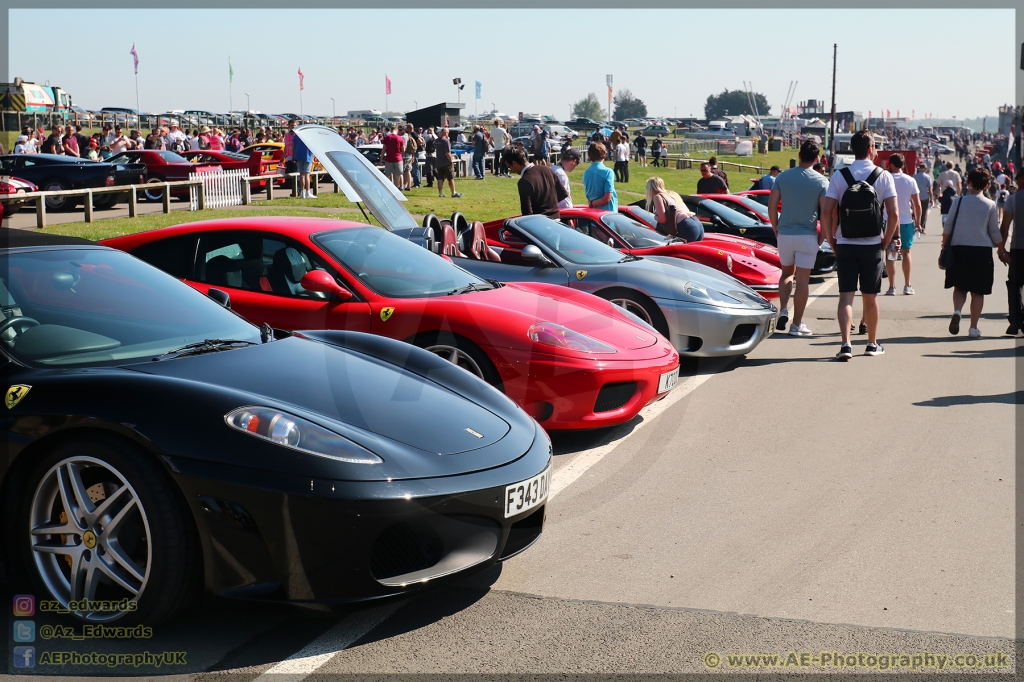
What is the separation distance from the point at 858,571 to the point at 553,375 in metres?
2.22

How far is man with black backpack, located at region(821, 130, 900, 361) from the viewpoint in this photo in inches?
342

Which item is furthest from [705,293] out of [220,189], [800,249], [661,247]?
[220,189]

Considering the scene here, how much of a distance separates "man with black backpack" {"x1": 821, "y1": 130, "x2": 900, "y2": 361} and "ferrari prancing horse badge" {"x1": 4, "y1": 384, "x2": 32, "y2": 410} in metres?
6.90

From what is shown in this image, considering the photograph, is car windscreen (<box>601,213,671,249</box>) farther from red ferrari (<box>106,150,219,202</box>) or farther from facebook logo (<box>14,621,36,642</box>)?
red ferrari (<box>106,150,219,202</box>)

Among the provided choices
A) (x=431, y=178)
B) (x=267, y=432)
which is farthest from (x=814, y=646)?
(x=431, y=178)

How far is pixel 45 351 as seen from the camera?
3.82m

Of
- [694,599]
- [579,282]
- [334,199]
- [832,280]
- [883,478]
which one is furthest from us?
[334,199]

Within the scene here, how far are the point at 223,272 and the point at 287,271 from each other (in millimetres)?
474

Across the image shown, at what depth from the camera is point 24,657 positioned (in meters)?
3.27

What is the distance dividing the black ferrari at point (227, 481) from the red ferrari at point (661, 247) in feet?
22.1

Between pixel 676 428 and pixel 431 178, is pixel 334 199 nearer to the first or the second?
pixel 431 178

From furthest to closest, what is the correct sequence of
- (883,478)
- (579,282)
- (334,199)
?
(334,199) → (579,282) → (883,478)

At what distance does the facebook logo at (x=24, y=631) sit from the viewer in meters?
3.39

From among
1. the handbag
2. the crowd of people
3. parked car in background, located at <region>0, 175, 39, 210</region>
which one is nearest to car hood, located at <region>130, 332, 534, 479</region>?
the handbag
